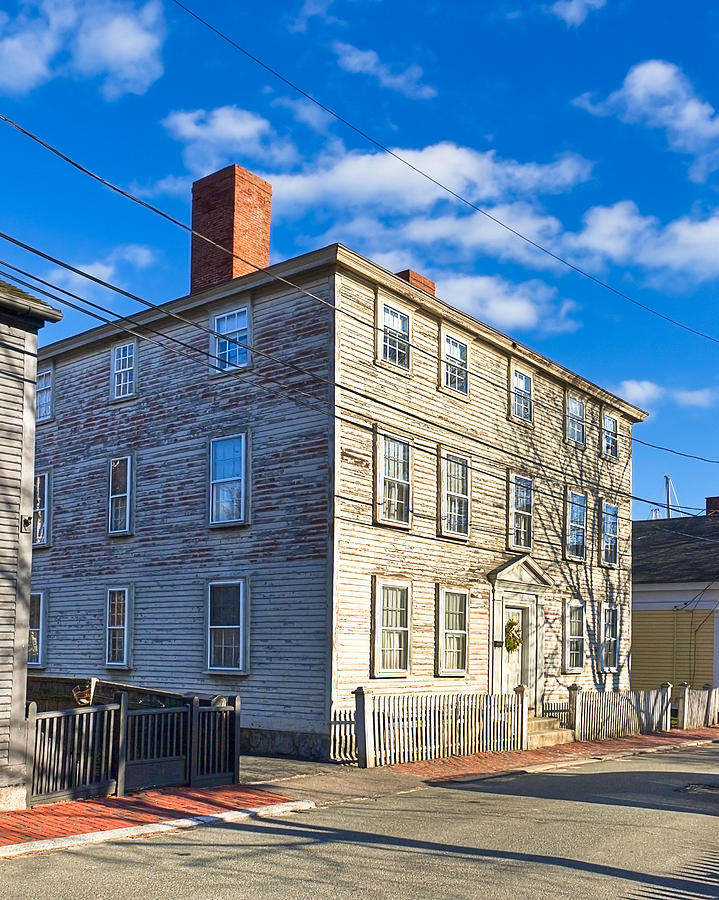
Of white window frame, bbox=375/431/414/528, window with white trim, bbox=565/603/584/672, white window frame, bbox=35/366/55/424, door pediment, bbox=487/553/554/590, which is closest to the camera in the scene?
white window frame, bbox=375/431/414/528

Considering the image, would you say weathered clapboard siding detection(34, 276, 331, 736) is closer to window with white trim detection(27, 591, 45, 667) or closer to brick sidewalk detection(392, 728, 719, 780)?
window with white trim detection(27, 591, 45, 667)

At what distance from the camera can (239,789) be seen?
1438 cm

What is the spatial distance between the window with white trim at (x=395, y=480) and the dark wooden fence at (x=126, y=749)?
730 cm

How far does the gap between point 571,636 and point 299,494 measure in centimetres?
1146

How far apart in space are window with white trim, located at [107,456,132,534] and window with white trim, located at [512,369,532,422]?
9.76 metres

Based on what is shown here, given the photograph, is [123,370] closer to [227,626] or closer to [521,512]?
[227,626]

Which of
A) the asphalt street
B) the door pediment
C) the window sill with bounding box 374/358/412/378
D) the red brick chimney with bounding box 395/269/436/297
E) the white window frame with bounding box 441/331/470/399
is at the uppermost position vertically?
the red brick chimney with bounding box 395/269/436/297

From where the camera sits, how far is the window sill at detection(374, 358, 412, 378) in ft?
70.2

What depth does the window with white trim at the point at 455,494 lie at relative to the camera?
912 inches

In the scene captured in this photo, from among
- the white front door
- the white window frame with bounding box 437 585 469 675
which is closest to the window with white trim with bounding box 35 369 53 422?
the white window frame with bounding box 437 585 469 675

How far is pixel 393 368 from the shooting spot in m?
21.8

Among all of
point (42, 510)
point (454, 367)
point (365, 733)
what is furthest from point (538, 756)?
point (42, 510)

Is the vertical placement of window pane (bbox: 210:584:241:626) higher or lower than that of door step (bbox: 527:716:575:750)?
higher

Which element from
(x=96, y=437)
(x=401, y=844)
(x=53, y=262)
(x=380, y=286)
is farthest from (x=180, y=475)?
(x=401, y=844)
